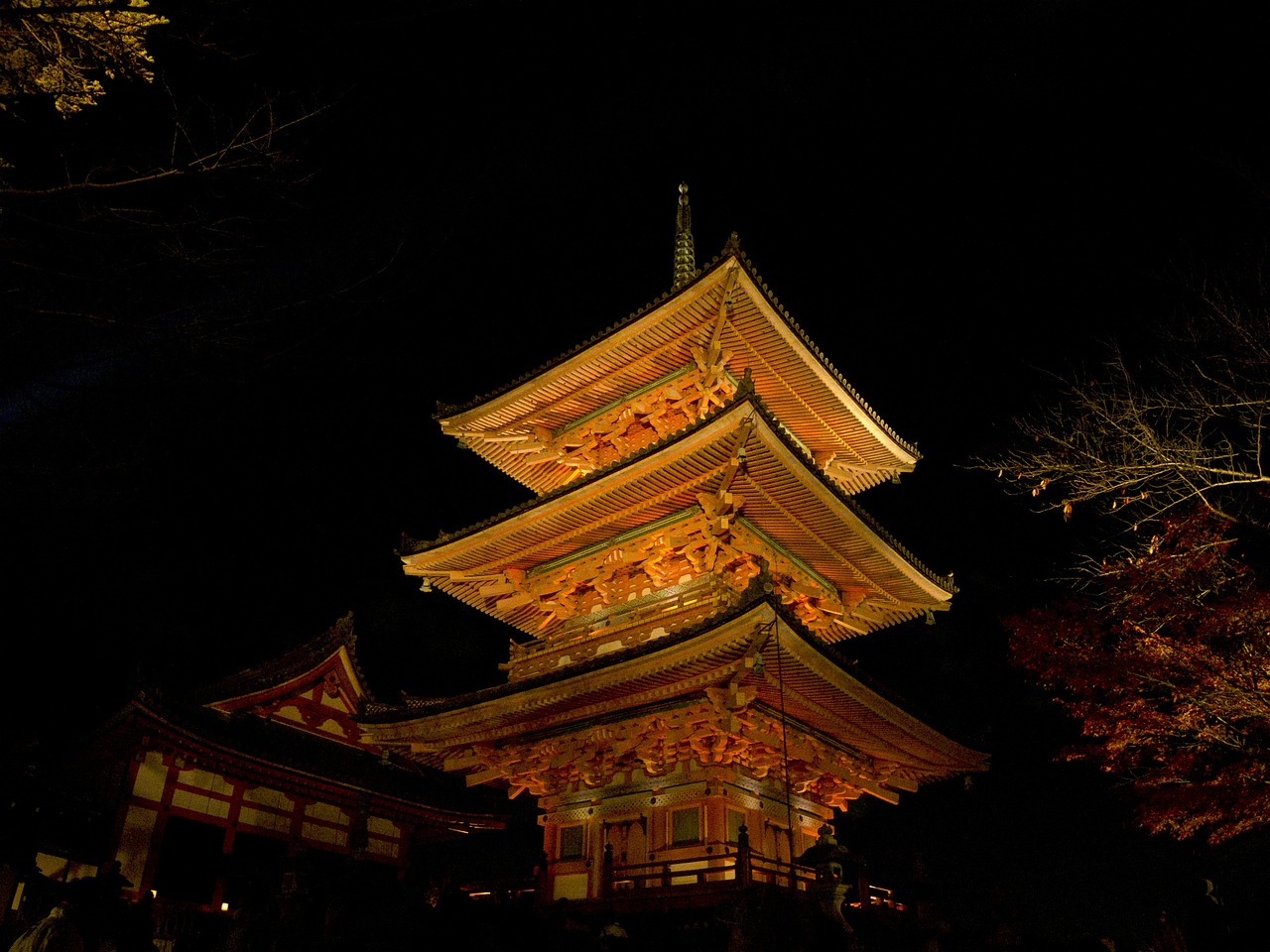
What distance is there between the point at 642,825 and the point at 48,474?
9.18 meters

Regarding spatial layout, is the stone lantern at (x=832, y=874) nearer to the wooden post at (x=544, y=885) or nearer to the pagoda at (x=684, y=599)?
the pagoda at (x=684, y=599)

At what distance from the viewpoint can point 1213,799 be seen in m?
13.4

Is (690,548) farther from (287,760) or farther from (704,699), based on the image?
(287,760)

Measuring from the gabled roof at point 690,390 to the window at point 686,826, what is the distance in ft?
22.2

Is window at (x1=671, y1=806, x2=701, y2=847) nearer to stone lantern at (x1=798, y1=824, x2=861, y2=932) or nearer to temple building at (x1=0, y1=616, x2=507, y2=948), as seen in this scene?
stone lantern at (x1=798, y1=824, x2=861, y2=932)

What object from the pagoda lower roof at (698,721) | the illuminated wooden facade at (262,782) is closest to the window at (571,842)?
the pagoda lower roof at (698,721)

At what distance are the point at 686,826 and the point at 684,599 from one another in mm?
3411

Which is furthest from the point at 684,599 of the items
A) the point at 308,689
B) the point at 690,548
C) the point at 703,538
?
the point at 308,689

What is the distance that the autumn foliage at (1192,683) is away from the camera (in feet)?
40.7

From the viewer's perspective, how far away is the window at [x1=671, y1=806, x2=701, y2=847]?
11.2m

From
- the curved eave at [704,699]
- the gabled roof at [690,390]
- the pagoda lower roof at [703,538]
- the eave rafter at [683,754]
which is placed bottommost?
the eave rafter at [683,754]

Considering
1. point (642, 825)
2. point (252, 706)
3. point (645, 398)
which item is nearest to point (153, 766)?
point (252, 706)

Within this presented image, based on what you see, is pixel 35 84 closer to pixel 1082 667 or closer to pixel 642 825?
pixel 642 825

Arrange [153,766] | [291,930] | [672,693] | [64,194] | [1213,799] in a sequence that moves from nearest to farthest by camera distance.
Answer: [64,194]
[291,930]
[672,693]
[1213,799]
[153,766]
